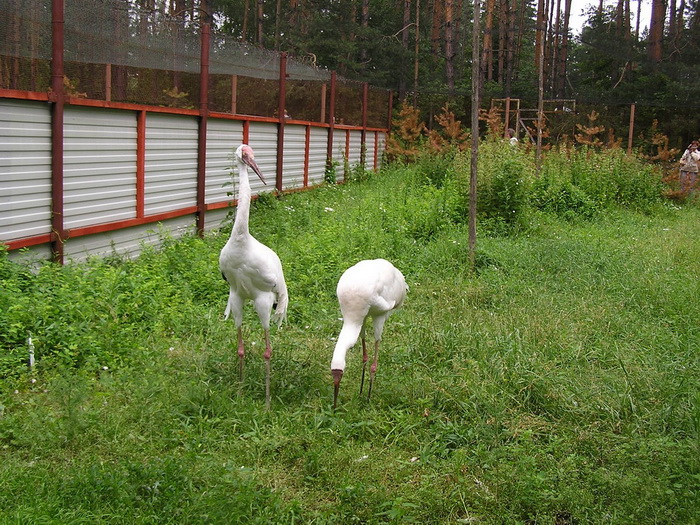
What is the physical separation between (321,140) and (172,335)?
32.9ft

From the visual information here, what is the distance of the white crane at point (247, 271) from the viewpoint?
552 cm

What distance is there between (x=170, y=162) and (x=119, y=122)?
4.04ft

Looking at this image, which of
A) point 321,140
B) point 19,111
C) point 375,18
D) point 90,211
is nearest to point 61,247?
point 90,211

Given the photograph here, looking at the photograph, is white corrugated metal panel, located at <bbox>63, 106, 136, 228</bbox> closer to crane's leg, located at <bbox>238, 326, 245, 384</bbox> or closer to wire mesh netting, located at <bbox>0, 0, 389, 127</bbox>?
wire mesh netting, located at <bbox>0, 0, 389, 127</bbox>

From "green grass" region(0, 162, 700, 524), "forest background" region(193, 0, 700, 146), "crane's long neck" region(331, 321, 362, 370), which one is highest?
"forest background" region(193, 0, 700, 146)

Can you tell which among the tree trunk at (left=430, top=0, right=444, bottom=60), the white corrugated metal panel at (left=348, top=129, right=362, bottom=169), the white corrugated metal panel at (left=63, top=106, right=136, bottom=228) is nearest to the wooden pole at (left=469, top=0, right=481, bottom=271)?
the white corrugated metal panel at (left=63, top=106, right=136, bottom=228)

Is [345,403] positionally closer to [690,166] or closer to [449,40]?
[690,166]

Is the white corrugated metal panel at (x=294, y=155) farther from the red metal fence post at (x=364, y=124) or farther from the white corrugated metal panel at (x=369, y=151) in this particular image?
the white corrugated metal panel at (x=369, y=151)

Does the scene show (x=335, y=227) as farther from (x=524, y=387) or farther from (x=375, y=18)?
(x=375, y=18)

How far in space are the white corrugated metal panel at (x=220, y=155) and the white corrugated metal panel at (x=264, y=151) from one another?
0.70m

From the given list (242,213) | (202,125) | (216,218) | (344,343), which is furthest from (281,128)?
(344,343)

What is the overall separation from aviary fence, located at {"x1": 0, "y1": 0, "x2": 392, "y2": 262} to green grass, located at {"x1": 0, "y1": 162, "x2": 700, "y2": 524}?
24.0 inches

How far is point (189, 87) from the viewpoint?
10000mm

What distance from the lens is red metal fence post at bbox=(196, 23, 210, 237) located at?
10.2 m
